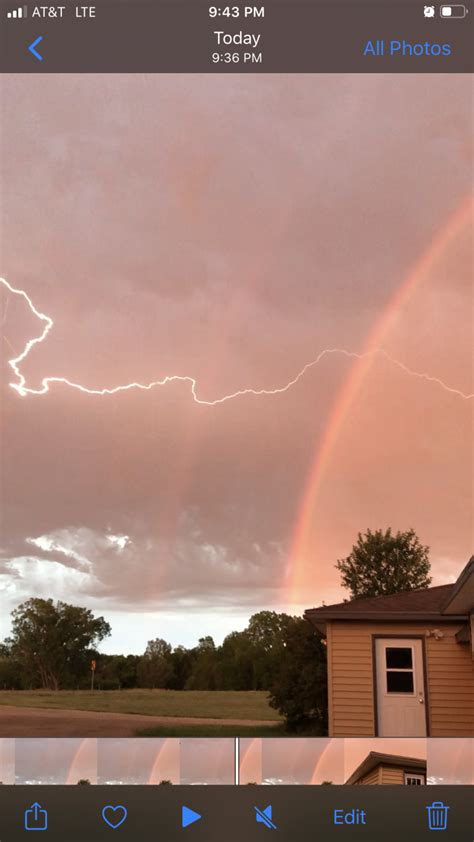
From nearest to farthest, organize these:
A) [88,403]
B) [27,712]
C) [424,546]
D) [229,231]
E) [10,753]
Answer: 1. [10,753]
2. [27,712]
3. [229,231]
4. [88,403]
5. [424,546]

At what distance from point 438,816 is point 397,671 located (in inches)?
309

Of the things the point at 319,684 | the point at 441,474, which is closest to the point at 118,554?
the point at 319,684

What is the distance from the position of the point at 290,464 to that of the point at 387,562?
286 inches

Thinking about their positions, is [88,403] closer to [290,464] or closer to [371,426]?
[290,464]

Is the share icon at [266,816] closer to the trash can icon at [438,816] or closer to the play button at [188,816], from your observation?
the play button at [188,816]

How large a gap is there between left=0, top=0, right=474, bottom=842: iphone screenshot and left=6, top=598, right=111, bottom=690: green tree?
62mm

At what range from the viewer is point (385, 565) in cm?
1939

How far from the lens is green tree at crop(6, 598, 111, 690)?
10445mm

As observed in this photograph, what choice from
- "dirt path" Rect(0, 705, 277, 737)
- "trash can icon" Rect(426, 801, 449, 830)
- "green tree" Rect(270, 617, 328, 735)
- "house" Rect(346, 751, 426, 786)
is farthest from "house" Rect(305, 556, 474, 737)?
"trash can icon" Rect(426, 801, 449, 830)

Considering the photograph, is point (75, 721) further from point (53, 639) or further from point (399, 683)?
point (399, 683)

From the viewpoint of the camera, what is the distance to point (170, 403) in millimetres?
12375

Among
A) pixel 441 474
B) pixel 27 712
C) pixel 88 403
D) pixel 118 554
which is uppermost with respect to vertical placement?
pixel 88 403
